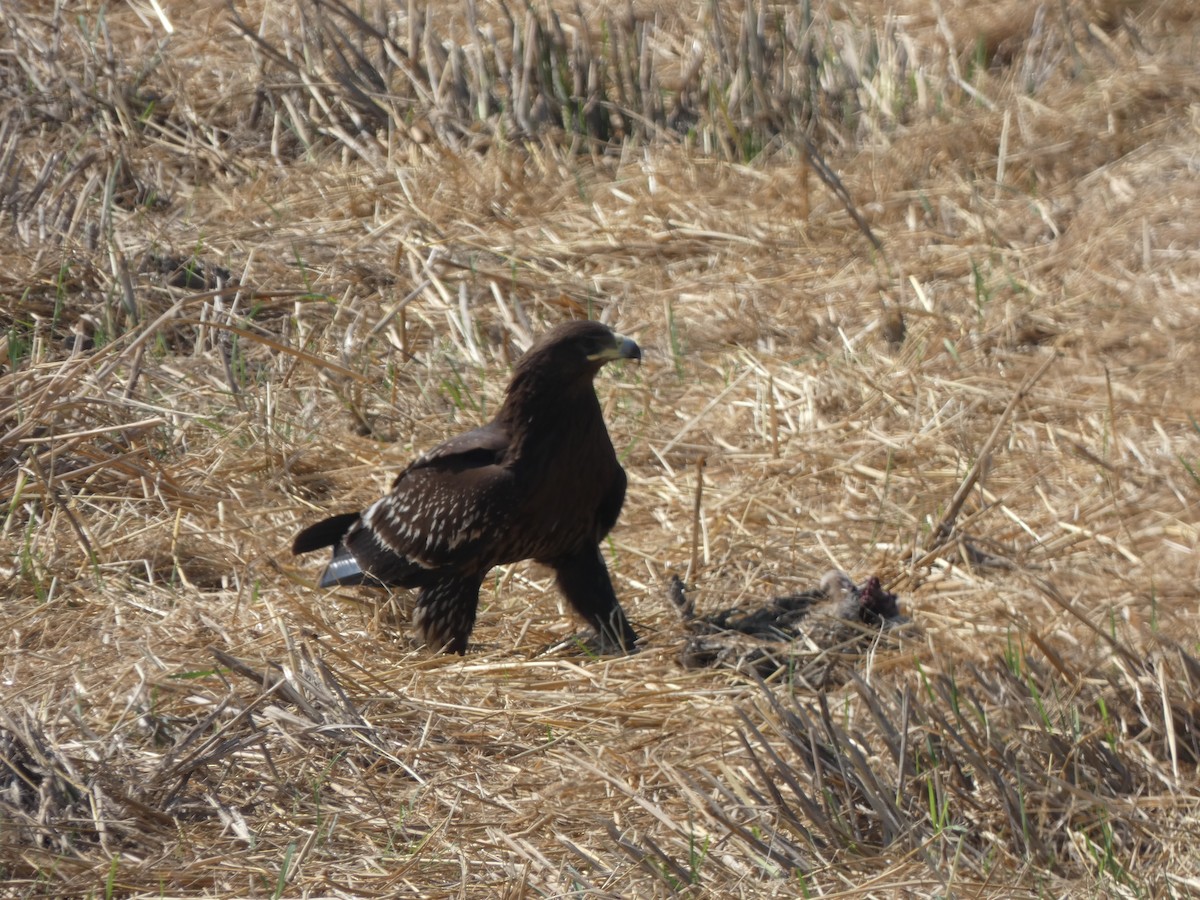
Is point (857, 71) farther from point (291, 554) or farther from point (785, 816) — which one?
point (785, 816)

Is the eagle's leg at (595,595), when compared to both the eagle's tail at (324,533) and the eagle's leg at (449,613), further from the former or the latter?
the eagle's tail at (324,533)

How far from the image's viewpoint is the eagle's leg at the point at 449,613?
181 inches

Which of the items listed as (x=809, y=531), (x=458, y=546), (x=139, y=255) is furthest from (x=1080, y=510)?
(x=139, y=255)

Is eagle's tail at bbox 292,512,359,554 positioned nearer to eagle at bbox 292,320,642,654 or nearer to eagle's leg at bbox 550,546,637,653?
eagle at bbox 292,320,642,654

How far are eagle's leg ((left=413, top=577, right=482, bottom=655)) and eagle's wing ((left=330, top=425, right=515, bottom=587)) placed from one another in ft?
0.15

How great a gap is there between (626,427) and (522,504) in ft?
4.99

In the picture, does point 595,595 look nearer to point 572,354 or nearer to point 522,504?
point 522,504

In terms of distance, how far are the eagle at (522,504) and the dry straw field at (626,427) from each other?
0.56 feet

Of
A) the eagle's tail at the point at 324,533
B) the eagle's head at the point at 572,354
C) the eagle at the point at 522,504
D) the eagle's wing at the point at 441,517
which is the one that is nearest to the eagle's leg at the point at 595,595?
the eagle at the point at 522,504

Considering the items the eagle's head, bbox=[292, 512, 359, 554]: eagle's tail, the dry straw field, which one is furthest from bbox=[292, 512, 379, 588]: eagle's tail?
the eagle's head

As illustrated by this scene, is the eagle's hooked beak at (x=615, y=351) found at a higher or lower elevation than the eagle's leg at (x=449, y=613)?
higher

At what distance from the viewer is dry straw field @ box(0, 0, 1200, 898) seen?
3232 millimetres

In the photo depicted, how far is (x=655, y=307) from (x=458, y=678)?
112 inches

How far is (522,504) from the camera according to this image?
4453mm
